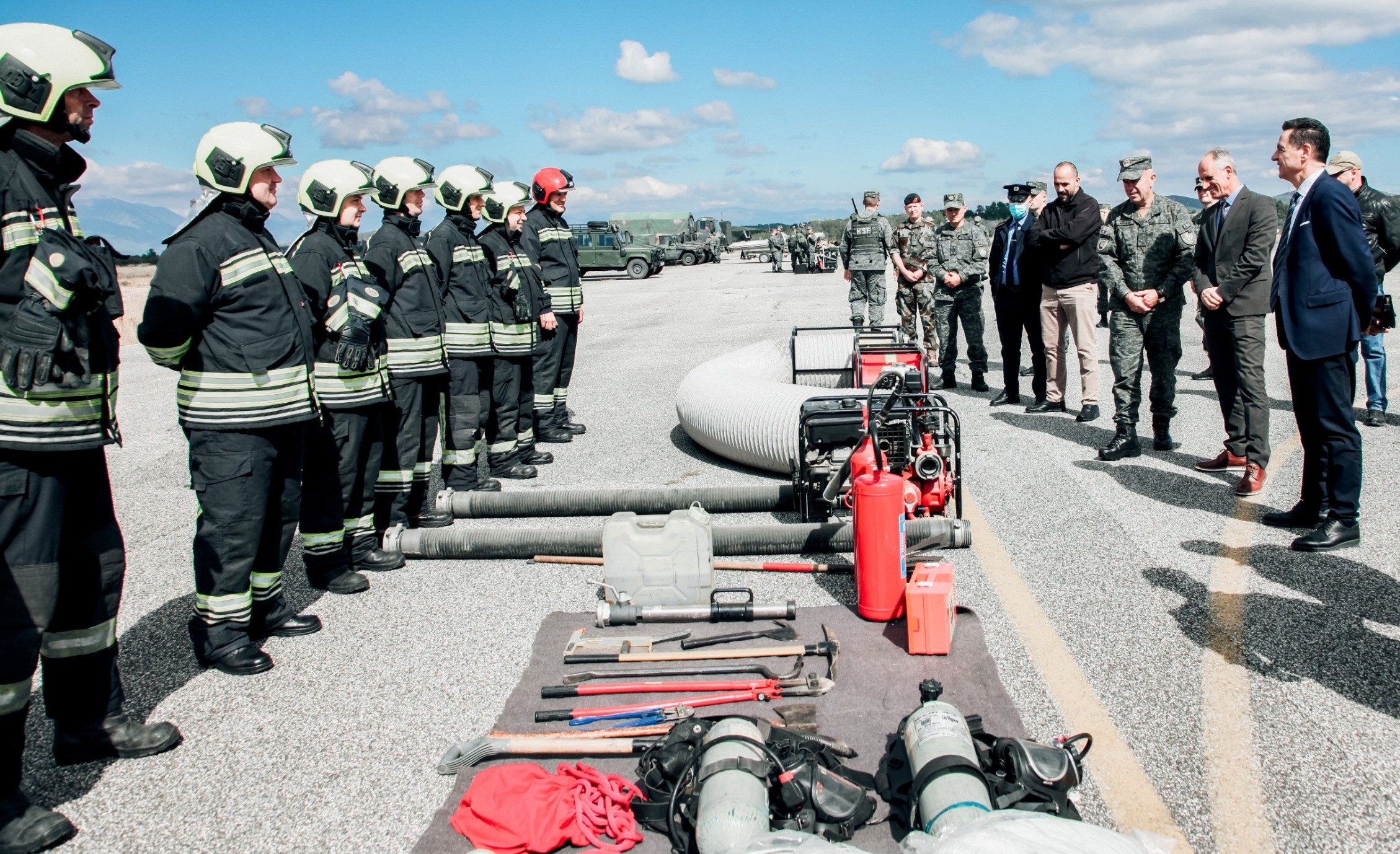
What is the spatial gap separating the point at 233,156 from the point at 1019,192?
25.6ft

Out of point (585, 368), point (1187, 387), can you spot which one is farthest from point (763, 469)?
point (585, 368)

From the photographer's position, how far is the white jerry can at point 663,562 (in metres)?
4.38

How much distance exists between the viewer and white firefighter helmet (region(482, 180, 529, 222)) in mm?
7055

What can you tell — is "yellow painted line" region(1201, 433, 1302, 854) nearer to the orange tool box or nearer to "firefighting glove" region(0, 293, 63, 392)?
the orange tool box

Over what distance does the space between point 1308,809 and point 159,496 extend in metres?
7.08

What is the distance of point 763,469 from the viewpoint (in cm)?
674

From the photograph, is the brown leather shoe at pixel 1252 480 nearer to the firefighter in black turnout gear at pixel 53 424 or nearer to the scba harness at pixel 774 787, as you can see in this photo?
the scba harness at pixel 774 787

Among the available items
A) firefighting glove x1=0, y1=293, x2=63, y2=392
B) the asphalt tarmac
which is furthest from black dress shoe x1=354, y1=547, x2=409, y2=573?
firefighting glove x1=0, y1=293, x2=63, y2=392

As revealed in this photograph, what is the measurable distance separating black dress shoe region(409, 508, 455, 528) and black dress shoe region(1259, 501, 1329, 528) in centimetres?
476

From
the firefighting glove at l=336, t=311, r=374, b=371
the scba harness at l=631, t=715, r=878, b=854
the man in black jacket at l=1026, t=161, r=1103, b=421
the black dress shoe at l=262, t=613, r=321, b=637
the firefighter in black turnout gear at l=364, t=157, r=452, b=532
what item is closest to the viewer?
the scba harness at l=631, t=715, r=878, b=854

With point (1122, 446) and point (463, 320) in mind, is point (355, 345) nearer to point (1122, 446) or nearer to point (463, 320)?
point (463, 320)

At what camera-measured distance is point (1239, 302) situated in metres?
5.96

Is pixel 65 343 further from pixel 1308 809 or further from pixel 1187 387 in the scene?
pixel 1187 387

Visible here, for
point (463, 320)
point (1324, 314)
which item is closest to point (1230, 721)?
point (1324, 314)
